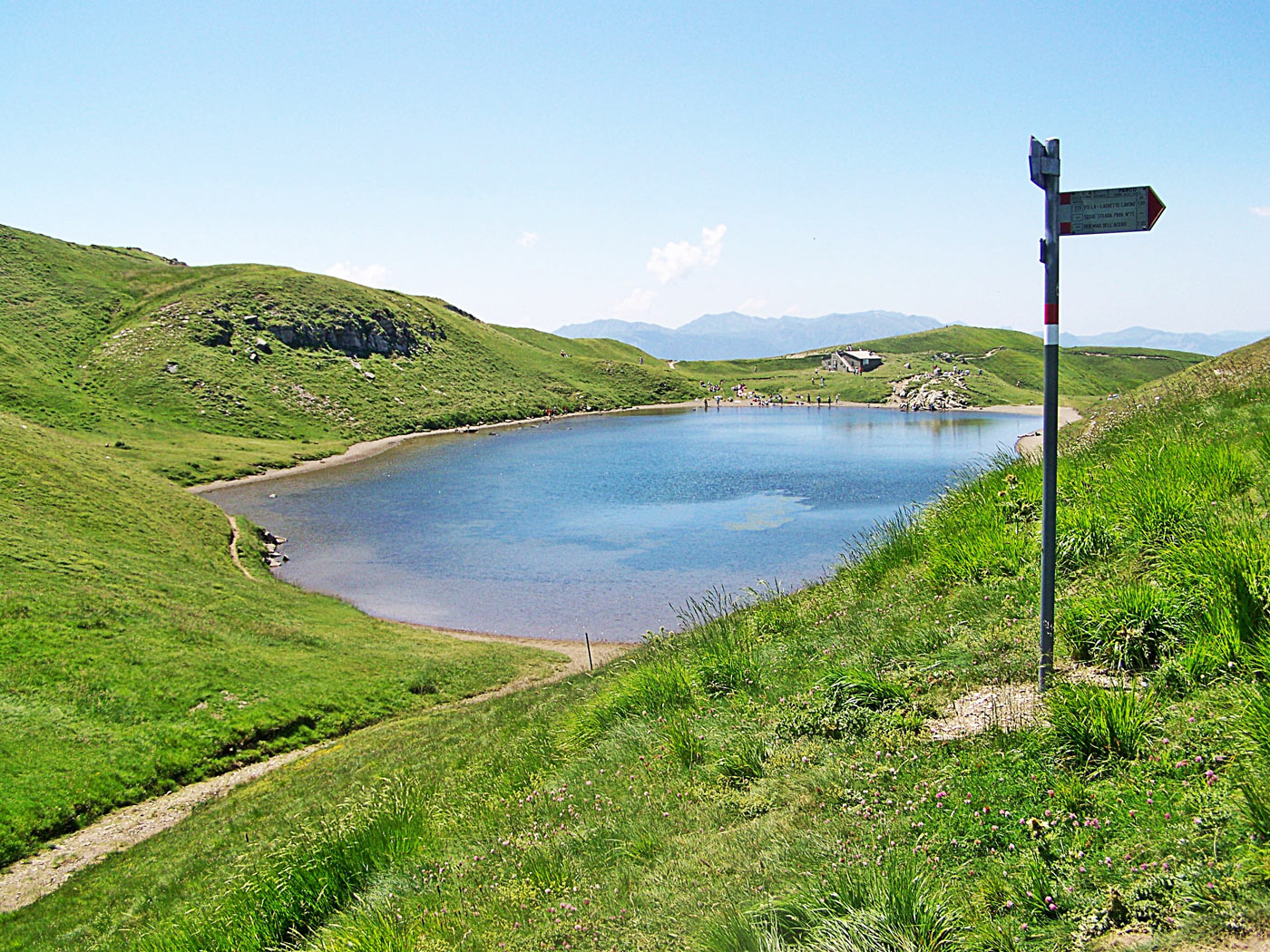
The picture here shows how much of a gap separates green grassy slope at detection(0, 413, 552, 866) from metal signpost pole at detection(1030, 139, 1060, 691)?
21054 millimetres

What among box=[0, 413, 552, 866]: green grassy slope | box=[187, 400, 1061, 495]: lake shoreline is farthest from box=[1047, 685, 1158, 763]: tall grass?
box=[0, 413, 552, 866]: green grassy slope

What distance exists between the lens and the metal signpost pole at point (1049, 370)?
22.0ft

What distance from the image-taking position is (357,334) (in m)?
150

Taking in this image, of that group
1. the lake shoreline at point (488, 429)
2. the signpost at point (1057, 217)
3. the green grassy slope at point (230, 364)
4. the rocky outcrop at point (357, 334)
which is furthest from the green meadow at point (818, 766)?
the rocky outcrop at point (357, 334)

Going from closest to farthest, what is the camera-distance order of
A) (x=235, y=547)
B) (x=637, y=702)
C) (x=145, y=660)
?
(x=637, y=702) < (x=145, y=660) < (x=235, y=547)

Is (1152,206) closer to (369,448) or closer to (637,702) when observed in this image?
(637,702)

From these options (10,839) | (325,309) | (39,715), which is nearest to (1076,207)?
(10,839)

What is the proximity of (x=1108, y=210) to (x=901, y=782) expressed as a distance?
522 centimetres

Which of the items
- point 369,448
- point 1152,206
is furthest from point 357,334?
point 1152,206

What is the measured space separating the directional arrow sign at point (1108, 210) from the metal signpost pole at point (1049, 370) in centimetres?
14

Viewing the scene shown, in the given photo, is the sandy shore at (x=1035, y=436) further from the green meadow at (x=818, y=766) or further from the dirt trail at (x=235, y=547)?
the dirt trail at (x=235, y=547)

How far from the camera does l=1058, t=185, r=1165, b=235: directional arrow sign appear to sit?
21.6 ft

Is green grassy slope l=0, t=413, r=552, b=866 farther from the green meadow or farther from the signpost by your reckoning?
the signpost

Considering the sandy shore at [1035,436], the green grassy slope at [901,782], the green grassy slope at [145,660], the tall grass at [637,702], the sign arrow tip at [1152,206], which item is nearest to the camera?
the green grassy slope at [901,782]
